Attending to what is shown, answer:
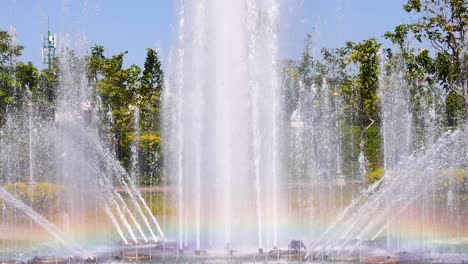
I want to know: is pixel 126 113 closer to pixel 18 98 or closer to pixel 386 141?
pixel 18 98

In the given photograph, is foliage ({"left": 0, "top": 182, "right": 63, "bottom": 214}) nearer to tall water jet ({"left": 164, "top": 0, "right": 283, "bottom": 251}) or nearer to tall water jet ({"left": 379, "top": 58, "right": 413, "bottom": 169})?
tall water jet ({"left": 164, "top": 0, "right": 283, "bottom": 251})

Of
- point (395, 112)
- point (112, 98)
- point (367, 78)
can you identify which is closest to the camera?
point (395, 112)

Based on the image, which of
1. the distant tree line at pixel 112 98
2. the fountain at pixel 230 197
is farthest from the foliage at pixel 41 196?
the distant tree line at pixel 112 98

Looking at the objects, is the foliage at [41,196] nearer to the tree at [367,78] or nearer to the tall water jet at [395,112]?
the tall water jet at [395,112]

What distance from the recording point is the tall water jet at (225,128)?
61.0 ft

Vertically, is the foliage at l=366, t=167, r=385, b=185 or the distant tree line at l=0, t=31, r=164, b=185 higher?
the distant tree line at l=0, t=31, r=164, b=185

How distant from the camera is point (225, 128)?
19531 mm

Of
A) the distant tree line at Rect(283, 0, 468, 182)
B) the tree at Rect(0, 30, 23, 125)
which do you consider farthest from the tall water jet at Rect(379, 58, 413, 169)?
the tree at Rect(0, 30, 23, 125)

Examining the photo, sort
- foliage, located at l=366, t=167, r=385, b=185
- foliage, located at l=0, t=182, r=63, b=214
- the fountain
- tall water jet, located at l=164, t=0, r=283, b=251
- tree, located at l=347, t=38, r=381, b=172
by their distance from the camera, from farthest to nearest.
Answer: tree, located at l=347, t=38, r=381, b=172, foliage, located at l=366, t=167, r=385, b=185, foliage, located at l=0, t=182, r=63, b=214, tall water jet, located at l=164, t=0, r=283, b=251, the fountain

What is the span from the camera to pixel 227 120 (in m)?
19.5

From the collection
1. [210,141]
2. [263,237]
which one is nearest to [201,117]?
[210,141]

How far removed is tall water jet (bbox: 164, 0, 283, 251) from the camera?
18.6 metres

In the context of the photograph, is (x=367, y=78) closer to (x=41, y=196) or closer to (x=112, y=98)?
(x=112, y=98)

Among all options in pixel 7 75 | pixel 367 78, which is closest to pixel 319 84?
pixel 367 78
